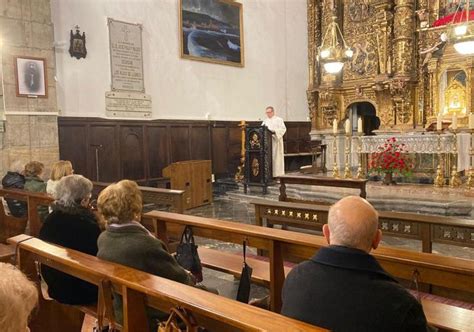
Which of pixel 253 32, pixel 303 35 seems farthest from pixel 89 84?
pixel 303 35

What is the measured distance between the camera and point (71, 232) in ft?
9.62

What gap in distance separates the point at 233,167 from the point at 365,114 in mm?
4846

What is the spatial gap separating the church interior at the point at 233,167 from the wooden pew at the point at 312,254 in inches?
0.6

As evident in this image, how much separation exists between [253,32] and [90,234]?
10231mm

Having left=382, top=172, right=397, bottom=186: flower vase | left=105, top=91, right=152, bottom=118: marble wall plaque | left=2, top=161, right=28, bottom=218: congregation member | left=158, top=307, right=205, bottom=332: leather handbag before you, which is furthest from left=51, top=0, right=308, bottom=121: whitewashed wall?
left=158, top=307, right=205, bottom=332: leather handbag

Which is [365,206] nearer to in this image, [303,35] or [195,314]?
[195,314]

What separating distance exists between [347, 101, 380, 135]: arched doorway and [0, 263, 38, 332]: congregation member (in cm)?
1311

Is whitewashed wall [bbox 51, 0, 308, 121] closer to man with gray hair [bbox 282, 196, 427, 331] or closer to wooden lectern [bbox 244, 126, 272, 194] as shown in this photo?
wooden lectern [bbox 244, 126, 272, 194]

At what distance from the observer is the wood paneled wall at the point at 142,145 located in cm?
868

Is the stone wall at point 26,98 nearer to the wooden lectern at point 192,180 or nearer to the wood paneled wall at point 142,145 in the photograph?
the wood paneled wall at point 142,145

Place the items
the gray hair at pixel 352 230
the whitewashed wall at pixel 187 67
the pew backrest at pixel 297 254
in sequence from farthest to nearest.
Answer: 1. the whitewashed wall at pixel 187 67
2. the pew backrest at pixel 297 254
3. the gray hair at pixel 352 230

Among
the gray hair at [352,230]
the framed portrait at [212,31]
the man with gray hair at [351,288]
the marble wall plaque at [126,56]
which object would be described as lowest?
the man with gray hair at [351,288]

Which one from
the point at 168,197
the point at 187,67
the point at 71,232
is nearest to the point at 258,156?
the point at 187,67

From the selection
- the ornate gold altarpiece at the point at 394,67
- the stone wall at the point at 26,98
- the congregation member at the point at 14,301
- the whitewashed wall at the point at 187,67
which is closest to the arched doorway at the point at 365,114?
the ornate gold altarpiece at the point at 394,67
